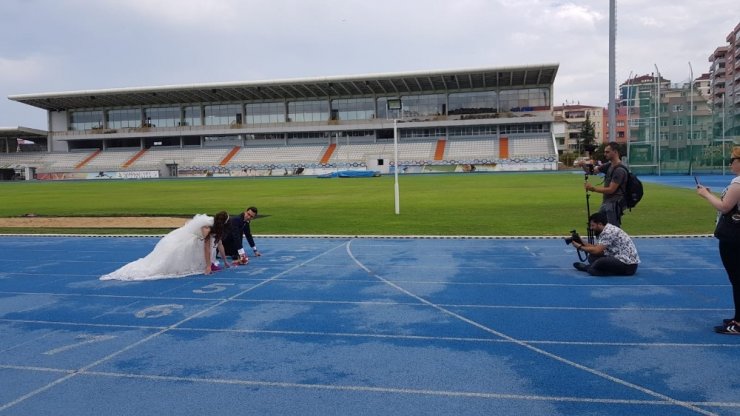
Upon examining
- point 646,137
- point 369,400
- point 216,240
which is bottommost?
point 369,400

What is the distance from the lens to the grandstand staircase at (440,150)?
243 feet

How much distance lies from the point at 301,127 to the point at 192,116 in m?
18.8

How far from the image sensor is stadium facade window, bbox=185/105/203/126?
87062mm

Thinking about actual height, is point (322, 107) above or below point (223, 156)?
above

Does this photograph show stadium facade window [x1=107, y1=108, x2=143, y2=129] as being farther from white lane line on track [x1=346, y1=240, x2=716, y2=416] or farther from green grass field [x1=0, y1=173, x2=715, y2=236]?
white lane line on track [x1=346, y1=240, x2=716, y2=416]

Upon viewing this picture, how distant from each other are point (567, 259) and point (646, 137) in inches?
1649

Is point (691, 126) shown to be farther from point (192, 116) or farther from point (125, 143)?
point (125, 143)

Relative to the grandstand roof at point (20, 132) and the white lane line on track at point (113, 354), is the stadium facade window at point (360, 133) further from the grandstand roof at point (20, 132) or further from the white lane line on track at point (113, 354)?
the white lane line on track at point (113, 354)

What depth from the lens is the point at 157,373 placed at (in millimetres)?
5328

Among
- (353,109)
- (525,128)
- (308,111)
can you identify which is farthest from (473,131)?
(308,111)

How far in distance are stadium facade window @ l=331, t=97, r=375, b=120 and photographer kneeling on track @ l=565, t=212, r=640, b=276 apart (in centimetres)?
7333

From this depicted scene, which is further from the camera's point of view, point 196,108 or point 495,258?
point 196,108

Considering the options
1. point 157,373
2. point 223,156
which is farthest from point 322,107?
point 157,373

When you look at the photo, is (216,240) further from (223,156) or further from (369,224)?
(223,156)
